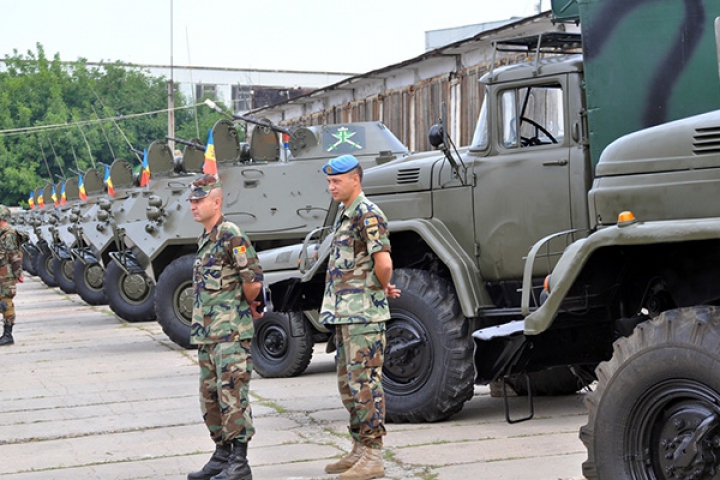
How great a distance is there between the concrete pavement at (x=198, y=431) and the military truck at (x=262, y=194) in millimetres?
1354

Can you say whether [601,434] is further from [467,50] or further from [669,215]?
[467,50]

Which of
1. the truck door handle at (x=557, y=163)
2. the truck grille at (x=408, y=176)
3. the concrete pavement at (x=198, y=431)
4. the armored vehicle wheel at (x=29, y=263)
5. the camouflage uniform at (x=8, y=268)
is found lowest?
the armored vehicle wheel at (x=29, y=263)

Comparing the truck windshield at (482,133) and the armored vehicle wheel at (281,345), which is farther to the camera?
the armored vehicle wheel at (281,345)

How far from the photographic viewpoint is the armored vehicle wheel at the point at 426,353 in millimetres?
8180

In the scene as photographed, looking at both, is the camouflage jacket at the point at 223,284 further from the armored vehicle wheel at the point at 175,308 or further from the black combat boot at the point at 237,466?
the armored vehicle wheel at the point at 175,308

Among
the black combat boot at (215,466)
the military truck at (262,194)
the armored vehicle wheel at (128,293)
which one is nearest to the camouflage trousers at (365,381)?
the black combat boot at (215,466)

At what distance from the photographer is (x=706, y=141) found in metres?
5.17

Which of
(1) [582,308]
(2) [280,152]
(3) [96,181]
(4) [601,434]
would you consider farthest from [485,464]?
(3) [96,181]

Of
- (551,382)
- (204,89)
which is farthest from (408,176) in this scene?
(204,89)

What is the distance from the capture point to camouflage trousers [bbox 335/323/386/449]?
6.54 metres

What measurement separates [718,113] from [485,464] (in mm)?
2529

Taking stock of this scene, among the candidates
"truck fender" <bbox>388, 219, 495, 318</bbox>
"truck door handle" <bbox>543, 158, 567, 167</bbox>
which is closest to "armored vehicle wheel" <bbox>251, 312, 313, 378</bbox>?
"truck fender" <bbox>388, 219, 495, 318</bbox>

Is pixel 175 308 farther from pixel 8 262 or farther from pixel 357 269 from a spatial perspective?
pixel 357 269

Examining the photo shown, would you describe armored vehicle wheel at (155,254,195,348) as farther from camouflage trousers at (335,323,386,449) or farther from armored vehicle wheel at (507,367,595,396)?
camouflage trousers at (335,323,386,449)
